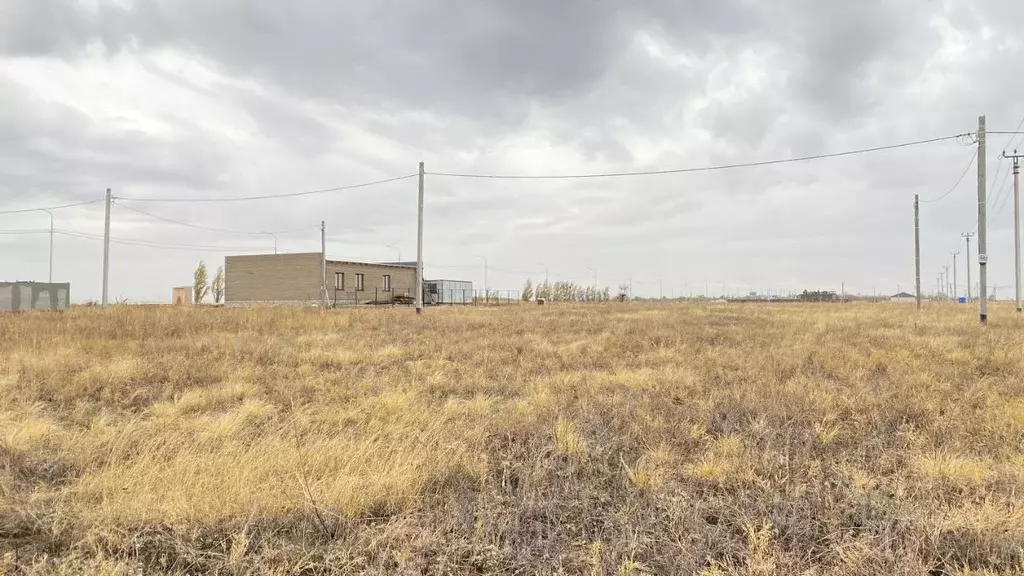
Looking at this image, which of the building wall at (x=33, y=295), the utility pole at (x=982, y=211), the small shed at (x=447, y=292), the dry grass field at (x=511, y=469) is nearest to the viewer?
the dry grass field at (x=511, y=469)

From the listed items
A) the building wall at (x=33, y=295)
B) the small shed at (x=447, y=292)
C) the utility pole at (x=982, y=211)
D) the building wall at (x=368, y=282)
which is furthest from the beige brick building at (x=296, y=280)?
the utility pole at (x=982, y=211)

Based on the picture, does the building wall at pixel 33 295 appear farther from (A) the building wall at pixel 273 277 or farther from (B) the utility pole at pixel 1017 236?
(B) the utility pole at pixel 1017 236

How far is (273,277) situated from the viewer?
46469 mm

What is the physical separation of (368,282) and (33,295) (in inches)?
952

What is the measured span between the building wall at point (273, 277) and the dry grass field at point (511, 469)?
36654 millimetres

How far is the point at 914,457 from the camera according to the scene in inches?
168

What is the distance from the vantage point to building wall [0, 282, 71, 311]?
3117 centimetres

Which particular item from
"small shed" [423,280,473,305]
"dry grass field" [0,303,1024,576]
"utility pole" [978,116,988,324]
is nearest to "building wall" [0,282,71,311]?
"small shed" [423,280,473,305]

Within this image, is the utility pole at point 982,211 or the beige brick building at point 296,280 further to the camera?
the beige brick building at point 296,280

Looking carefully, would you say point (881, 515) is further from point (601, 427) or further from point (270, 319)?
point (270, 319)

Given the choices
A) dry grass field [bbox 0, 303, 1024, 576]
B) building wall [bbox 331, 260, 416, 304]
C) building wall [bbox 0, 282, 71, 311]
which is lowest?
dry grass field [bbox 0, 303, 1024, 576]

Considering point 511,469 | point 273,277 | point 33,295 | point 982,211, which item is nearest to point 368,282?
point 273,277

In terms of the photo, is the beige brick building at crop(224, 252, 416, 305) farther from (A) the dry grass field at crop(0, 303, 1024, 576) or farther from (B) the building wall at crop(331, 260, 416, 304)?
(A) the dry grass field at crop(0, 303, 1024, 576)

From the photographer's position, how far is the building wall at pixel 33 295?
102 ft
